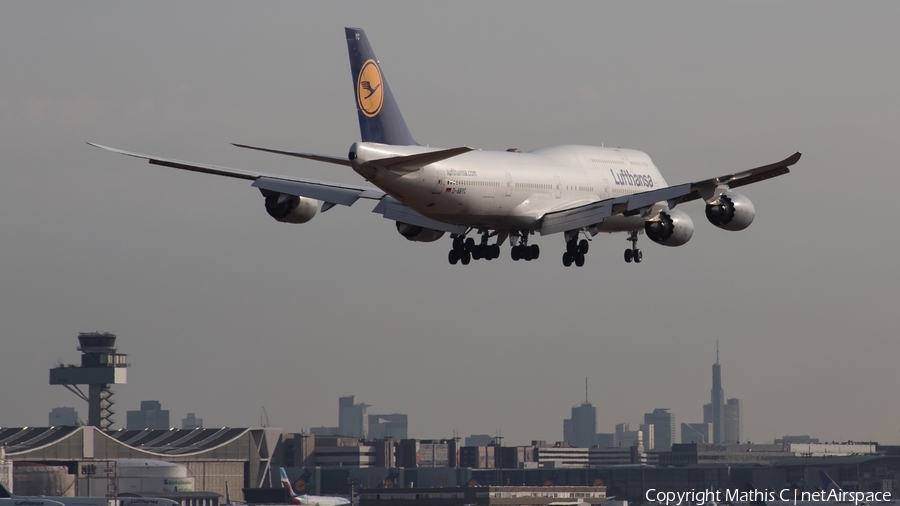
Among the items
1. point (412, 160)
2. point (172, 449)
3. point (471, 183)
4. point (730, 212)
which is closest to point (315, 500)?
point (172, 449)

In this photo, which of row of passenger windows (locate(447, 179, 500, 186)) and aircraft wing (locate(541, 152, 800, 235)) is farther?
row of passenger windows (locate(447, 179, 500, 186))

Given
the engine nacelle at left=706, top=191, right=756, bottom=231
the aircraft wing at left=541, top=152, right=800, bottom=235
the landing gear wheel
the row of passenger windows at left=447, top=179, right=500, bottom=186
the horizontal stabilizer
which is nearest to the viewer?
the horizontal stabilizer

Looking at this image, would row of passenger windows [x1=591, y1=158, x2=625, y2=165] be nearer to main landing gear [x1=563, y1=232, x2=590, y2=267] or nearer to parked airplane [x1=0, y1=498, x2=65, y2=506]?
main landing gear [x1=563, y1=232, x2=590, y2=267]

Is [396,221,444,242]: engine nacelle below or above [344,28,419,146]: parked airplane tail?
below

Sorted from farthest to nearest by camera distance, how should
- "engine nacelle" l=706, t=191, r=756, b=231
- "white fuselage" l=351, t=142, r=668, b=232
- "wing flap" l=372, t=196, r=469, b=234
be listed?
"wing flap" l=372, t=196, r=469, b=234
"engine nacelle" l=706, t=191, r=756, b=231
"white fuselage" l=351, t=142, r=668, b=232

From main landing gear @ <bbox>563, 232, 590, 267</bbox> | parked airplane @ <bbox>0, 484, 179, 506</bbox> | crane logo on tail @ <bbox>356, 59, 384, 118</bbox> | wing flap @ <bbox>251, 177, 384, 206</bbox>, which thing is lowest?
parked airplane @ <bbox>0, 484, 179, 506</bbox>

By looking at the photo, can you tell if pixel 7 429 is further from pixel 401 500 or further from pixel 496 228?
pixel 496 228

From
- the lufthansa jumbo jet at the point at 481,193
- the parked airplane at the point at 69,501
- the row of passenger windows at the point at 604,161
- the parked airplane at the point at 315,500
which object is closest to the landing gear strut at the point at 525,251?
the lufthansa jumbo jet at the point at 481,193

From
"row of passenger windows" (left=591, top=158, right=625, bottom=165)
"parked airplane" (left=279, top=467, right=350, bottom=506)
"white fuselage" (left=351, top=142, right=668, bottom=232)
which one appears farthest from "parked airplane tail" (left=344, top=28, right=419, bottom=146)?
"parked airplane" (left=279, top=467, right=350, bottom=506)
